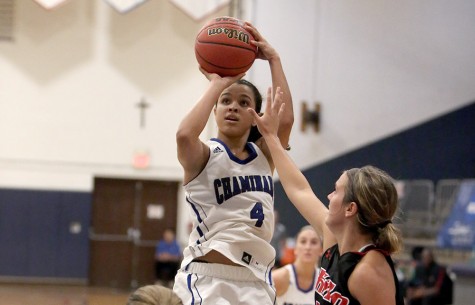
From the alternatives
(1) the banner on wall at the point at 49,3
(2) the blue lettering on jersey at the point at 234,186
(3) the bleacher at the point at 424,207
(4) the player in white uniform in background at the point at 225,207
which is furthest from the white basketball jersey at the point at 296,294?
(1) the banner on wall at the point at 49,3

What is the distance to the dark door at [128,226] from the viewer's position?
57.5ft

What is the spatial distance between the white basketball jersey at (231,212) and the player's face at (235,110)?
0.11m

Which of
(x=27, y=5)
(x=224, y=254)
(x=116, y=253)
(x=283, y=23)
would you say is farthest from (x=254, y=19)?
(x=224, y=254)

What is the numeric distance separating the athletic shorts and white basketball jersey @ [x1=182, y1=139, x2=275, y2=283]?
5 cm

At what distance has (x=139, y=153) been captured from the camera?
56.7 ft

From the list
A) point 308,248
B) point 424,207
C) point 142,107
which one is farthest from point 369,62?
point 308,248

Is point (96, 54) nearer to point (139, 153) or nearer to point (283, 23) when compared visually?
point (139, 153)

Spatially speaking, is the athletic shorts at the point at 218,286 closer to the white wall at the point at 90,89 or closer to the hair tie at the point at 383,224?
the hair tie at the point at 383,224

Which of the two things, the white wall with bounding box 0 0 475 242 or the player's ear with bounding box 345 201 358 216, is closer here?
the player's ear with bounding box 345 201 358 216

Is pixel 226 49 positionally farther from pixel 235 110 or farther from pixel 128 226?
pixel 128 226

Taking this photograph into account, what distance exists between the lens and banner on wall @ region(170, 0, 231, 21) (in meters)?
16.9

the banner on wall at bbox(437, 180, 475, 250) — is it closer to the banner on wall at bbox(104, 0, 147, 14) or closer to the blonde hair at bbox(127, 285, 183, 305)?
the blonde hair at bbox(127, 285, 183, 305)

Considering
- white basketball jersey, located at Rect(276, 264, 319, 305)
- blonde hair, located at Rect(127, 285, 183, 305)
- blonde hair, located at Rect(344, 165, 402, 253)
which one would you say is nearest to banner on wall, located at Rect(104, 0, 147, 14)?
white basketball jersey, located at Rect(276, 264, 319, 305)

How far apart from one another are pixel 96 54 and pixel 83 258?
4.66 m
